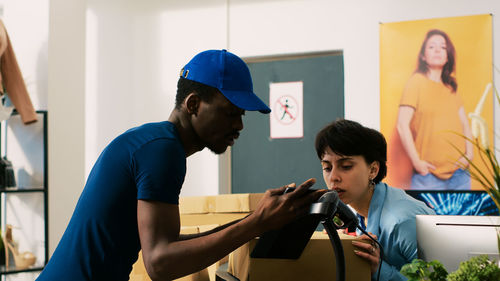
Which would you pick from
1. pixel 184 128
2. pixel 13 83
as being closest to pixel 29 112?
pixel 13 83

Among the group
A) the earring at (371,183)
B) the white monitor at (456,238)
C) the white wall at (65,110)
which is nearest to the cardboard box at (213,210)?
the earring at (371,183)

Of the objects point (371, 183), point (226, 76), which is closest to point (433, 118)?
point (371, 183)

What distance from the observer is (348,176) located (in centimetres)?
212

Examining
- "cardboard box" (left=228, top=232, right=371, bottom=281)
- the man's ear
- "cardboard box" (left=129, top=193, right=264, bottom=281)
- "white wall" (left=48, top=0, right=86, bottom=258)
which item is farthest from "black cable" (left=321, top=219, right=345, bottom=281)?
"white wall" (left=48, top=0, right=86, bottom=258)

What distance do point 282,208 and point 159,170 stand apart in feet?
0.90

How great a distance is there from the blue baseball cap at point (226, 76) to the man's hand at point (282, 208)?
22 cm

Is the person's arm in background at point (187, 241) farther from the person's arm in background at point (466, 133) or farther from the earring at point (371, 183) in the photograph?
the person's arm in background at point (466, 133)

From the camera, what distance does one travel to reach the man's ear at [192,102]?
134cm

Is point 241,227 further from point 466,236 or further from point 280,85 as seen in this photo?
point 280,85

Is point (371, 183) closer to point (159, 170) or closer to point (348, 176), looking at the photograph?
point (348, 176)

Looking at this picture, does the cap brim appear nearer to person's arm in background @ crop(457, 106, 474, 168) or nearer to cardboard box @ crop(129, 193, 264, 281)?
cardboard box @ crop(129, 193, 264, 281)

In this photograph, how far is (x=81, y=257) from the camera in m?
1.27

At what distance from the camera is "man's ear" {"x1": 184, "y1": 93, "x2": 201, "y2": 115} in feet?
4.40

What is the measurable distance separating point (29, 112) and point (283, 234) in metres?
2.73
